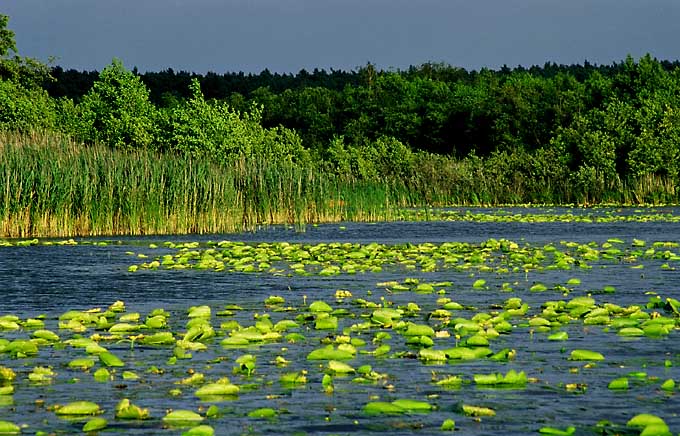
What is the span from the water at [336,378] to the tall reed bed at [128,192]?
8.24 m

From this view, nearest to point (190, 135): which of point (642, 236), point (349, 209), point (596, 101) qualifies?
point (349, 209)

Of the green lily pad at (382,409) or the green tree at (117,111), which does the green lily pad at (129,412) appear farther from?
the green tree at (117,111)

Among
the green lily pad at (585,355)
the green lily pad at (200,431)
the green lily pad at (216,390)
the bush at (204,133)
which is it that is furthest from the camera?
the bush at (204,133)

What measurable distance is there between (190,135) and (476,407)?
1472 inches

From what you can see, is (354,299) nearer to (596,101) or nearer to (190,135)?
(190,135)

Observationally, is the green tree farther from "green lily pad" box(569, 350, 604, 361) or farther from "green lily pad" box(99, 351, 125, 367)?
"green lily pad" box(569, 350, 604, 361)

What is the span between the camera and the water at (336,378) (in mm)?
7969

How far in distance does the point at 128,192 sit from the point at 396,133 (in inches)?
2742

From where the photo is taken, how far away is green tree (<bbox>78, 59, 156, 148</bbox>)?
1868 inches

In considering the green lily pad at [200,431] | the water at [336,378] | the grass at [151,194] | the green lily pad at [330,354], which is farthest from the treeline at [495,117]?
the green lily pad at [200,431]

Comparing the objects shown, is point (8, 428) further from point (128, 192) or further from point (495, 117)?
point (495, 117)

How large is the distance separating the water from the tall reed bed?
8243mm

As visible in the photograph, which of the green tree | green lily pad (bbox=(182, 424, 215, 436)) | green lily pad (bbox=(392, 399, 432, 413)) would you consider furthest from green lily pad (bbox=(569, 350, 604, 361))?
the green tree

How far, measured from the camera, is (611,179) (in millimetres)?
63281
